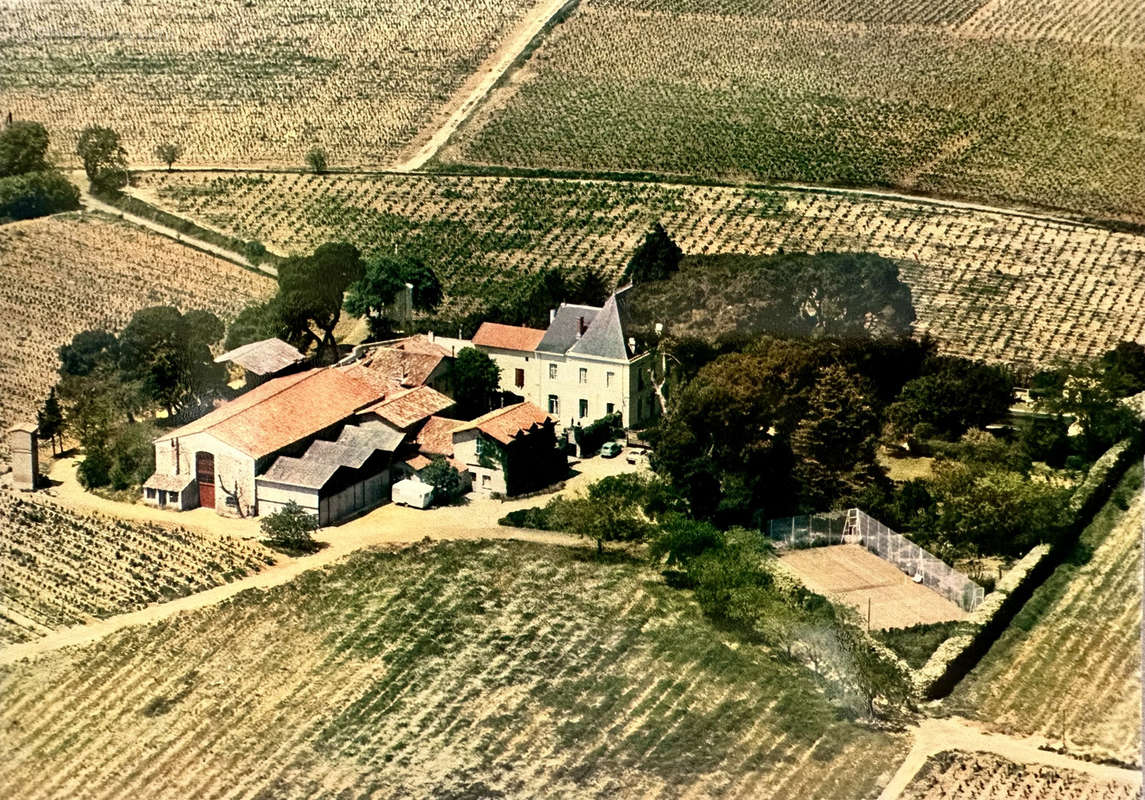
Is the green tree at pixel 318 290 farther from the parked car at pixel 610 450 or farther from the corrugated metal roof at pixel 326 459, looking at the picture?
the parked car at pixel 610 450

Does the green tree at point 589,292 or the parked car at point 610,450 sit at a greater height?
the green tree at point 589,292

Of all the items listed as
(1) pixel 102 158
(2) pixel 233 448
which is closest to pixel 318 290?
(2) pixel 233 448

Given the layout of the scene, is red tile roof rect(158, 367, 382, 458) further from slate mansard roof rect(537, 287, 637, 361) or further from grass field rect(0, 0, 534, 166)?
grass field rect(0, 0, 534, 166)

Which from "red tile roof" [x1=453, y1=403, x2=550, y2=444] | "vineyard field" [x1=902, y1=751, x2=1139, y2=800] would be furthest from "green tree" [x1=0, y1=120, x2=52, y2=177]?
"vineyard field" [x1=902, y1=751, x2=1139, y2=800]

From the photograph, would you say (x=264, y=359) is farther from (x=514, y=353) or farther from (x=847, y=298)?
(x=847, y=298)

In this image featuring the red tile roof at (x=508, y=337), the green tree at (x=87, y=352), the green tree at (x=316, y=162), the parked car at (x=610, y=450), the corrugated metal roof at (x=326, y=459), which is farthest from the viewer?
the green tree at (x=316, y=162)

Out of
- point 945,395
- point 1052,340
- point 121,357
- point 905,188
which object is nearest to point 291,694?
point 121,357

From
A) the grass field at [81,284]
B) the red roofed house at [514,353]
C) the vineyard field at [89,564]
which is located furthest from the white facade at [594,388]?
the grass field at [81,284]
